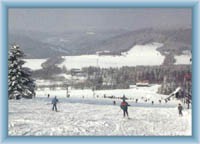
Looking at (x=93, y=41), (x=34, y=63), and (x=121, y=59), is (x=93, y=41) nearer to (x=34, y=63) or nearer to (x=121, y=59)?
(x=121, y=59)

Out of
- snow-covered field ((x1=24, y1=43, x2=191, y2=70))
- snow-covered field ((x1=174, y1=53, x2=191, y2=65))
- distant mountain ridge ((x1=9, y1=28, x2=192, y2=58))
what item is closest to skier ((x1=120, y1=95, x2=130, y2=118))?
snow-covered field ((x1=24, y1=43, x2=191, y2=70))

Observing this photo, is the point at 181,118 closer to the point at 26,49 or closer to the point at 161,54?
the point at 161,54

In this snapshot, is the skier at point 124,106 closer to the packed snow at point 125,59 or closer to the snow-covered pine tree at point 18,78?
the packed snow at point 125,59

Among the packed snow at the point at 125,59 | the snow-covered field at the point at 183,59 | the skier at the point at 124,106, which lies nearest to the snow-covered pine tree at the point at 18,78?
the packed snow at the point at 125,59

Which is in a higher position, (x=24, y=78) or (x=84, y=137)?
(x=24, y=78)

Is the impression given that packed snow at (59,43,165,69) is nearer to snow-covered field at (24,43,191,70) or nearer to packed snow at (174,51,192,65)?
snow-covered field at (24,43,191,70)

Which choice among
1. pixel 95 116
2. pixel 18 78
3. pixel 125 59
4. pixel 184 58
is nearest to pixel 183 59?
pixel 184 58
